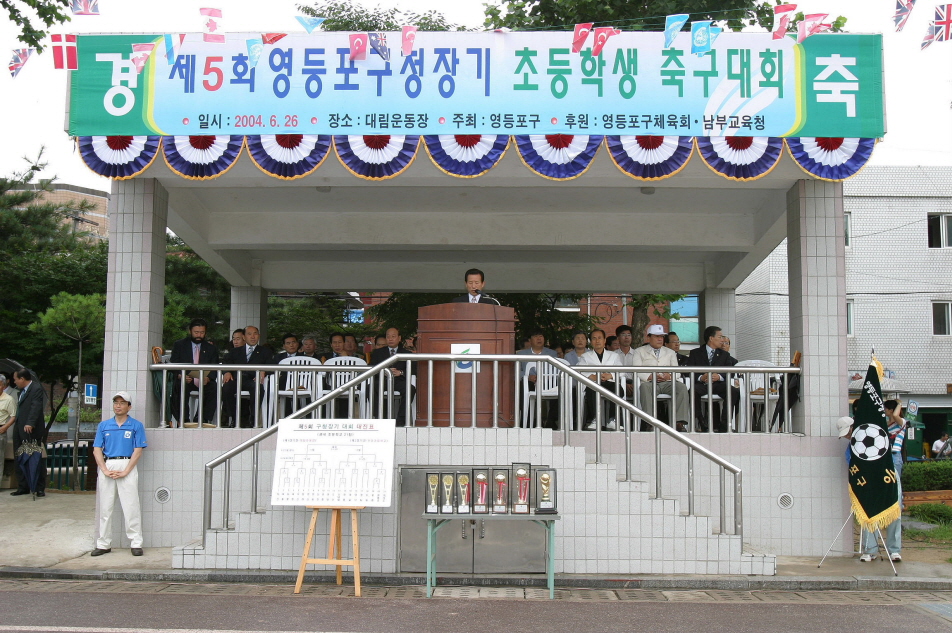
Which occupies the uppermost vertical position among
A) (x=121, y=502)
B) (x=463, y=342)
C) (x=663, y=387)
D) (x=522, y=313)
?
(x=522, y=313)

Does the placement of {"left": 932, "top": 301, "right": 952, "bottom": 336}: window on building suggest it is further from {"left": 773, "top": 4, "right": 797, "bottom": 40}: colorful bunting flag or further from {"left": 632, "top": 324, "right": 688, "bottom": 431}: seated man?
{"left": 773, "top": 4, "right": 797, "bottom": 40}: colorful bunting flag

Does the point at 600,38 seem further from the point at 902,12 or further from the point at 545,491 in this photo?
the point at 545,491

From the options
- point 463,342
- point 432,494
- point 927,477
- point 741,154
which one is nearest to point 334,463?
point 432,494

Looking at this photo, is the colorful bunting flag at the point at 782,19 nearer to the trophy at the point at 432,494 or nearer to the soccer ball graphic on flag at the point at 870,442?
the soccer ball graphic on flag at the point at 870,442

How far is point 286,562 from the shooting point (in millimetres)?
8430

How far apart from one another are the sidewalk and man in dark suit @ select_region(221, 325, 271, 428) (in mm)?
1917

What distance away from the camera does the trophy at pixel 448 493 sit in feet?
25.1

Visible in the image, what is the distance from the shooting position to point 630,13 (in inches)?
749

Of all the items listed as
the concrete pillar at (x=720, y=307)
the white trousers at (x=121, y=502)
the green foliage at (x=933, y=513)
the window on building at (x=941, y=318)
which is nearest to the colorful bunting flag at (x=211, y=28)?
the white trousers at (x=121, y=502)

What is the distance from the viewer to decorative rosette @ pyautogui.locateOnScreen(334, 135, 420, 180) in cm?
921

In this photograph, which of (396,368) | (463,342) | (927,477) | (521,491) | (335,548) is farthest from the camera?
(927,477)

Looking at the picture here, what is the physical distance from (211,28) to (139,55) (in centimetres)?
78

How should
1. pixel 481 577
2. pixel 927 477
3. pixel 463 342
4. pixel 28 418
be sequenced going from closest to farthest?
pixel 481 577, pixel 463 342, pixel 28 418, pixel 927 477

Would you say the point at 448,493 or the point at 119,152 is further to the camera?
the point at 119,152
